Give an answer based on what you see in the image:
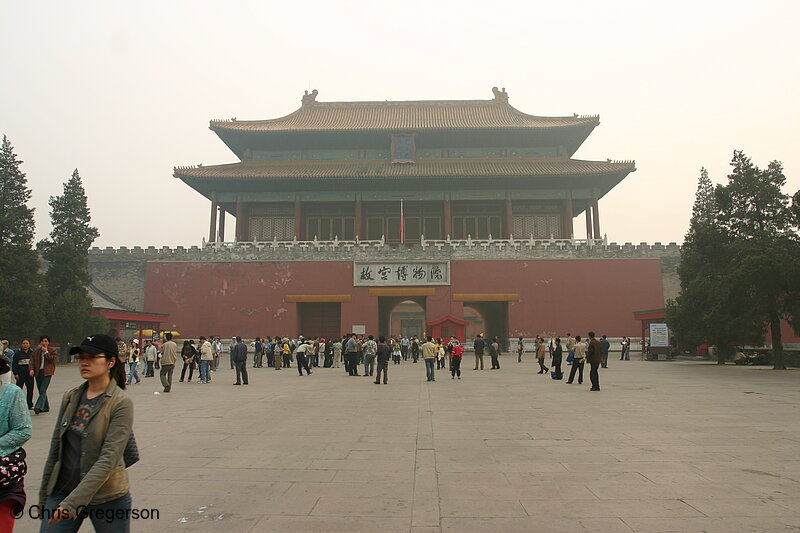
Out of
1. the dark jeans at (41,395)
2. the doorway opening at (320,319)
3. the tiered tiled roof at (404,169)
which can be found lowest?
the dark jeans at (41,395)

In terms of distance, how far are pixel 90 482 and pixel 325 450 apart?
3.39m

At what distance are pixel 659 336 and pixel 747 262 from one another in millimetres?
6363

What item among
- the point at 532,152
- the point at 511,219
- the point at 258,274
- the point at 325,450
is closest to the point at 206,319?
the point at 258,274

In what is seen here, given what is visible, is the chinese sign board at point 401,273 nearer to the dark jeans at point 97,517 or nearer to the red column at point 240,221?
the red column at point 240,221

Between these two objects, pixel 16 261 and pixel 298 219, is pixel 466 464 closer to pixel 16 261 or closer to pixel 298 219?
pixel 16 261

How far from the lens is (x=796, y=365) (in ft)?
56.5

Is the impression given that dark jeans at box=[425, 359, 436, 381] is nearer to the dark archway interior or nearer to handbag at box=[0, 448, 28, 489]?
handbag at box=[0, 448, 28, 489]

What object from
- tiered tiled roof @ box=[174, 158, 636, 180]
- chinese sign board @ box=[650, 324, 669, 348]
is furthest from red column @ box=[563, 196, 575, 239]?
chinese sign board @ box=[650, 324, 669, 348]

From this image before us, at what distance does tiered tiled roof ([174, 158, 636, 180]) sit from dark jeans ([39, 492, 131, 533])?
999 inches

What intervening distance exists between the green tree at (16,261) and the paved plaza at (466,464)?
11025mm

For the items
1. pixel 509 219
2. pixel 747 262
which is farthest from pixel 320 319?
pixel 747 262

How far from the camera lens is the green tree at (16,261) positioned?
1769cm

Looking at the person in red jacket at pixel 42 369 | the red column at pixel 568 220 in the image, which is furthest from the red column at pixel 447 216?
the person in red jacket at pixel 42 369

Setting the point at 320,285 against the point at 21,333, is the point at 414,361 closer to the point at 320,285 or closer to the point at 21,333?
the point at 320,285
